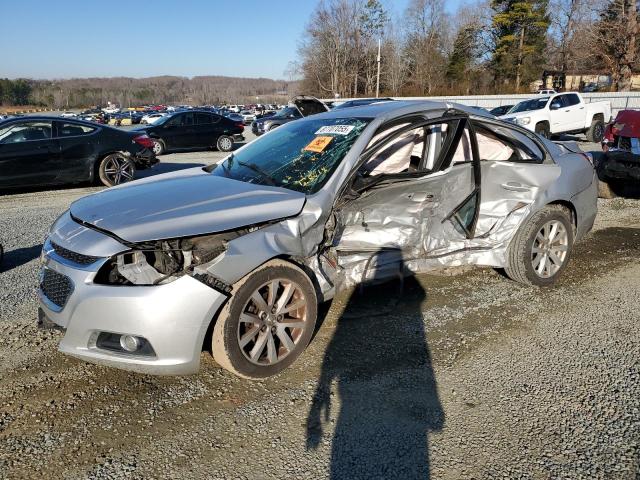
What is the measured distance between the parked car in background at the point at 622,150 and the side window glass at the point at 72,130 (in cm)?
952

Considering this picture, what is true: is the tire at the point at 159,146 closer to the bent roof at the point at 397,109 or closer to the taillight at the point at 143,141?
the taillight at the point at 143,141

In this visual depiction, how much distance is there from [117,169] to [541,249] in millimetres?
8424

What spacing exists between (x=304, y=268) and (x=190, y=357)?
0.94 meters

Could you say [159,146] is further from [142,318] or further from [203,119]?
[142,318]

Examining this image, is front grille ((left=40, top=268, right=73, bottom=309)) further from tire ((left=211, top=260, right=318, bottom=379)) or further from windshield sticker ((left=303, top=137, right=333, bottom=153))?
windshield sticker ((left=303, top=137, right=333, bottom=153))

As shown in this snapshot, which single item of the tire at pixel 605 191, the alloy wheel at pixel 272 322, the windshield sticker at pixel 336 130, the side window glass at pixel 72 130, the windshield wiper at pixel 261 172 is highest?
the windshield sticker at pixel 336 130

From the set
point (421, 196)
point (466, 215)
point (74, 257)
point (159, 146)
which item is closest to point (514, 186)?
point (466, 215)

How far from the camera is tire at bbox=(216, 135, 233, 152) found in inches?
674

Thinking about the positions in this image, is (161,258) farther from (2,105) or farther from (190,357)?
(2,105)

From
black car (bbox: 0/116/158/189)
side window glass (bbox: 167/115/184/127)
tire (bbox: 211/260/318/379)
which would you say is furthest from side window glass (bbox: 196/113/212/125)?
tire (bbox: 211/260/318/379)

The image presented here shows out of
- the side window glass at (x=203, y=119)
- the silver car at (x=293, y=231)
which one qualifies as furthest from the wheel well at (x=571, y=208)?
the side window glass at (x=203, y=119)

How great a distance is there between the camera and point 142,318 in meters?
2.54

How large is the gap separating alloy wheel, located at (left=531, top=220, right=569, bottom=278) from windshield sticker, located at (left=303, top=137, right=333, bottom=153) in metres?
2.07

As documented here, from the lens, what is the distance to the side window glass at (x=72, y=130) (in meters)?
9.17
